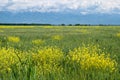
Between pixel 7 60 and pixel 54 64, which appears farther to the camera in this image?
pixel 54 64

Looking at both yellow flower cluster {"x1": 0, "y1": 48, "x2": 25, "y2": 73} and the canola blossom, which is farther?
yellow flower cluster {"x1": 0, "y1": 48, "x2": 25, "y2": 73}

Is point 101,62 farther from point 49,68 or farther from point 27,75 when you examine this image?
point 27,75

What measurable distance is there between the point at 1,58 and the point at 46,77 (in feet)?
6.31

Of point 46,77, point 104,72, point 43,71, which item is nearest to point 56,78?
point 46,77

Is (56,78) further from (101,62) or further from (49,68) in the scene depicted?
(101,62)

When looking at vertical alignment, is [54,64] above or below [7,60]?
below

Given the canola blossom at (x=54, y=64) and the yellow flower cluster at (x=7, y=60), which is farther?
the yellow flower cluster at (x=7, y=60)

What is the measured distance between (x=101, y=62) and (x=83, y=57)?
0.65 meters

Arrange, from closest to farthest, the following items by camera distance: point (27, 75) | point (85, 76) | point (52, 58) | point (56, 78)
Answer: point (27, 75), point (56, 78), point (85, 76), point (52, 58)

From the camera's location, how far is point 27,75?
29.2ft

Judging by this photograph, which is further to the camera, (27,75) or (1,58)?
(1,58)

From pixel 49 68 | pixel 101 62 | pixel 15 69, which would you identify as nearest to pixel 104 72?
pixel 101 62

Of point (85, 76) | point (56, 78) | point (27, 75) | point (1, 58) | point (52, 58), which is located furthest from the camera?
point (52, 58)

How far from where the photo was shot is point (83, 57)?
11711 millimetres
